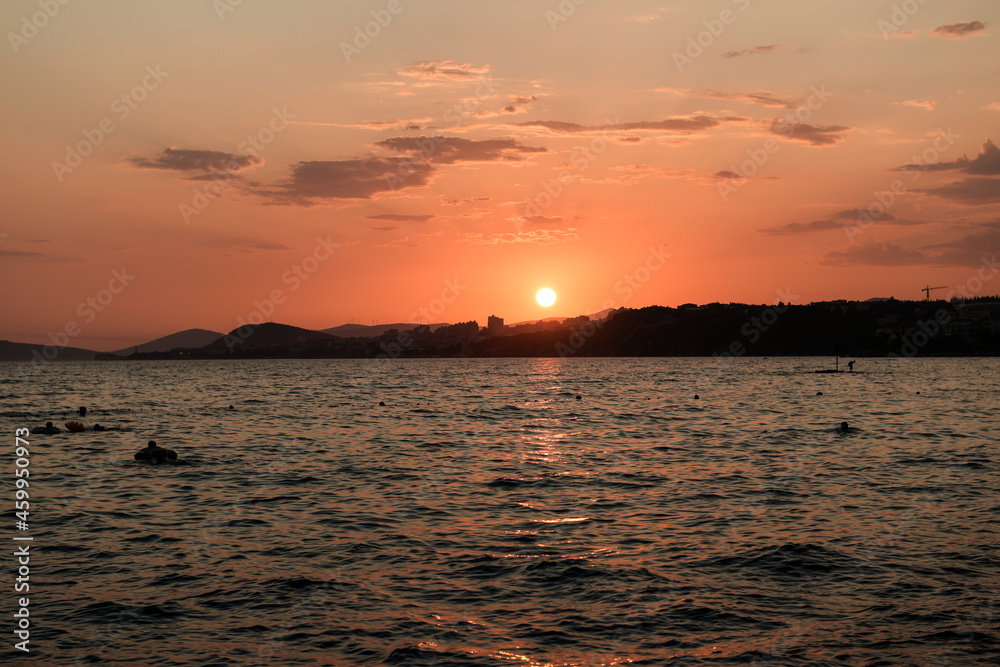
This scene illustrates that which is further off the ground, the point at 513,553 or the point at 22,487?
the point at 22,487

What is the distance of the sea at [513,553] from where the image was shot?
1473cm

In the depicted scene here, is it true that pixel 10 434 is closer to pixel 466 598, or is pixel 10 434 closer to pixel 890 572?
pixel 466 598

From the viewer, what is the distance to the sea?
14.7 m

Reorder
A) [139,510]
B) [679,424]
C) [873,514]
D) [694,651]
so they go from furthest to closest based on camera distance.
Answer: [679,424]
[139,510]
[873,514]
[694,651]

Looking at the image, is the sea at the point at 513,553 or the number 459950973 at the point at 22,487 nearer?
the sea at the point at 513,553

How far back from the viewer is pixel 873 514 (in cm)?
2541

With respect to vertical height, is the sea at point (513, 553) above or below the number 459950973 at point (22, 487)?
below

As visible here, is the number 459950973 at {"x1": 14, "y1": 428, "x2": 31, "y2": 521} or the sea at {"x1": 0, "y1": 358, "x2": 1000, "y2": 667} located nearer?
the sea at {"x1": 0, "y1": 358, "x2": 1000, "y2": 667}

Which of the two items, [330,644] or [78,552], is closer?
[330,644]

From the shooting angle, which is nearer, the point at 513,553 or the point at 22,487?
the point at 513,553

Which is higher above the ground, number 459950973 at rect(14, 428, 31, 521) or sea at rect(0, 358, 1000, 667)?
number 459950973 at rect(14, 428, 31, 521)

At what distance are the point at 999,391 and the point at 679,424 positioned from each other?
5632 centimetres

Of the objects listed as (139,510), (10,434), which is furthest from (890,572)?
(10,434)

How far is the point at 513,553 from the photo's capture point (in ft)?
68.9
